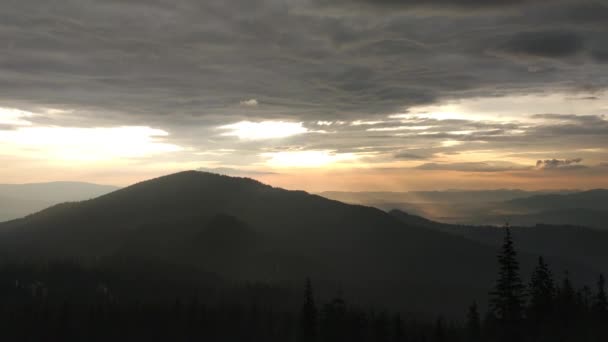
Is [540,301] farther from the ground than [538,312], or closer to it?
farther from the ground

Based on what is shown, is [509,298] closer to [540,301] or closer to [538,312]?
[540,301]

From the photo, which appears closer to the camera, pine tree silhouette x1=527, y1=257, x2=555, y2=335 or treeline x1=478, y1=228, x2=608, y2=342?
treeline x1=478, y1=228, x2=608, y2=342

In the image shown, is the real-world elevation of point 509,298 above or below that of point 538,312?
above

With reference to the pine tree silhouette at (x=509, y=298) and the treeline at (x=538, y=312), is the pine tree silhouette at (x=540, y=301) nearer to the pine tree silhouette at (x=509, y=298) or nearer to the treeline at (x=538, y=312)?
the treeline at (x=538, y=312)

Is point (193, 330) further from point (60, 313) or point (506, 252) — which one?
point (506, 252)

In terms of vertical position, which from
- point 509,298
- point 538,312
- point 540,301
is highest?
point 509,298

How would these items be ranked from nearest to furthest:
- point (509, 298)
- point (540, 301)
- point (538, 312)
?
point (509, 298)
point (540, 301)
point (538, 312)

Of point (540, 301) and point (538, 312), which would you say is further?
point (538, 312)

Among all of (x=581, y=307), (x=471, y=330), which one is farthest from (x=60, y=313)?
(x=581, y=307)

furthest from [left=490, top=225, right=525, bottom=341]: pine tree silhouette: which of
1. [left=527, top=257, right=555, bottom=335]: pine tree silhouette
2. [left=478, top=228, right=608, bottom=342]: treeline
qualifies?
[left=527, top=257, right=555, bottom=335]: pine tree silhouette

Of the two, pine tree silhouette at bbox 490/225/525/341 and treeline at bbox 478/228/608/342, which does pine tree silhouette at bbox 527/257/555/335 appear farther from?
pine tree silhouette at bbox 490/225/525/341

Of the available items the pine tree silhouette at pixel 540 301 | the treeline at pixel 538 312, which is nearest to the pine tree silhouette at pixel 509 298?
the treeline at pixel 538 312

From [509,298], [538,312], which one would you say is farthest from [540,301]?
[509,298]

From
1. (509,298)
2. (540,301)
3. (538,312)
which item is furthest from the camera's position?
(538,312)
